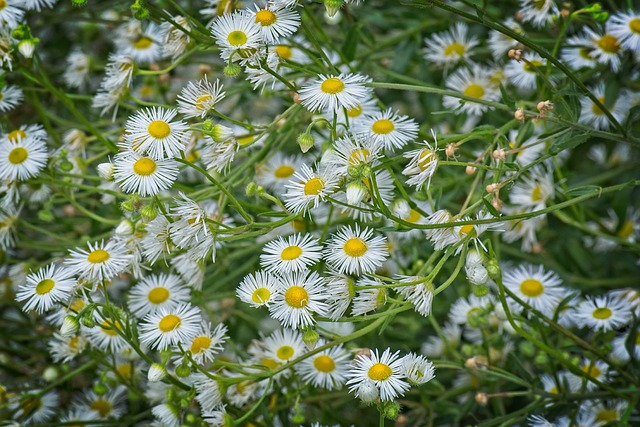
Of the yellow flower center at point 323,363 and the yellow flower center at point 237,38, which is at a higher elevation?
the yellow flower center at point 237,38

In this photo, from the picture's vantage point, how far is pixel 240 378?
0.99 meters

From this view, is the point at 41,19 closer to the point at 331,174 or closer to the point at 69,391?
the point at 69,391

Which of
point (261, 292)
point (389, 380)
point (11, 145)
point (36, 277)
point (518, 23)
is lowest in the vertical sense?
point (389, 380)

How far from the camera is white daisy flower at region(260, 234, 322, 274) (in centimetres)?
94

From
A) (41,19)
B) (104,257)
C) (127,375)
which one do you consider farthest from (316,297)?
(41,19)

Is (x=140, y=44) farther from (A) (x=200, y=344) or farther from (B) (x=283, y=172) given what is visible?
(A) (x=200, y=344)

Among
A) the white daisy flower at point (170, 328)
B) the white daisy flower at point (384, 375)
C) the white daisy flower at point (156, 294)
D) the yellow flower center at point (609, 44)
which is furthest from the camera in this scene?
the yellow flower center at point (609, 44)

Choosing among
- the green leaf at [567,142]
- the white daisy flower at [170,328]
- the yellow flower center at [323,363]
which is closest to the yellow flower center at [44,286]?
the white daisy flower at [170,328]

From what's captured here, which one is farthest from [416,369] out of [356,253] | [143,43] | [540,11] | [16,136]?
[143,43]

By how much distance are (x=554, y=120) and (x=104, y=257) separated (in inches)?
22.3

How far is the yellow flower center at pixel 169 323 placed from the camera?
1029 millimetres

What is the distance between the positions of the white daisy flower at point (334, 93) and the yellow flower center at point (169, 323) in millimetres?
308

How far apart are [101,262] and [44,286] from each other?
0.08m

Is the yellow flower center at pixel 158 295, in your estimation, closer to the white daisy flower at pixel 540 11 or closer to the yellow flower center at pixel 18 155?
the yellow flower center at pixel 18 155
